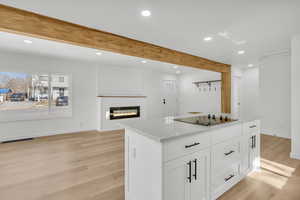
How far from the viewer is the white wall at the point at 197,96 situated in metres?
6.43

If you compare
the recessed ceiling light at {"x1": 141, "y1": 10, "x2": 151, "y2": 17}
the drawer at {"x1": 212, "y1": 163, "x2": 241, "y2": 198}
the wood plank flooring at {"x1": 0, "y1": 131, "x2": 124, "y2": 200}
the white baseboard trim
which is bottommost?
the wood plank flooring at {"x1": 0, "y1": 131, "x2": 124, "y2": 200}

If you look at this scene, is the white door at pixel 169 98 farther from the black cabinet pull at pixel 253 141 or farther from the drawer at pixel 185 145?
the drawer at pixel 185 145

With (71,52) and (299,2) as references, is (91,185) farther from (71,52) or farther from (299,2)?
(299,2)

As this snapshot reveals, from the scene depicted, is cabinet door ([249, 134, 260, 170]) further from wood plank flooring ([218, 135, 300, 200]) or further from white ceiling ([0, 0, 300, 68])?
white ceiling ([0, 0, 300, 68])

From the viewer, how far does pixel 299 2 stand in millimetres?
1818

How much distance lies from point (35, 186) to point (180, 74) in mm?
A: 7133

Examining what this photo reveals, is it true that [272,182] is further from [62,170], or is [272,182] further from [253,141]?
[62,170]

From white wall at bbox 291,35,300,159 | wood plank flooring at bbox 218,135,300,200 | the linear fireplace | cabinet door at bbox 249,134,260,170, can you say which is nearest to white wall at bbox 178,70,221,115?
the linear fireplace

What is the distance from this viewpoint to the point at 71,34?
7.61 ft

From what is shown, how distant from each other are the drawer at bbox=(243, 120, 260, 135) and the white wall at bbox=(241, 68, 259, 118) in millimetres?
3999

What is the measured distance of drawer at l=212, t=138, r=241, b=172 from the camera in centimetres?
168

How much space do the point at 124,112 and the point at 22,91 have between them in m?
3.14

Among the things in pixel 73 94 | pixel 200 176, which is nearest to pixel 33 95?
pixel 73 94

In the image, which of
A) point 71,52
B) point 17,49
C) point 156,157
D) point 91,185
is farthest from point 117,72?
point 156,157
